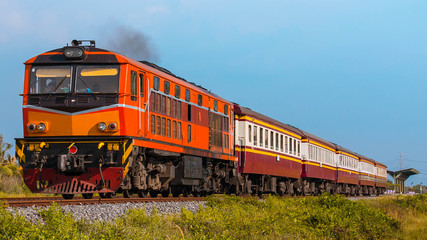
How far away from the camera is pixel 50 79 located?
51.1 feet

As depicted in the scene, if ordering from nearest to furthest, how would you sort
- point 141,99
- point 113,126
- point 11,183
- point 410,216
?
point 113,126 < point 141,99 < point 410,216 < point 11,183

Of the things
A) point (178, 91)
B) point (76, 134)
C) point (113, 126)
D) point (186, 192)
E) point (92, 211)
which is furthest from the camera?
point (186, 192)

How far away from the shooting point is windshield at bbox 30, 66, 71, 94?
15.5m

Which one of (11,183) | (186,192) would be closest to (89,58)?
(186,192)

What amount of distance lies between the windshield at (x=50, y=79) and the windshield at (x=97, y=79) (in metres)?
0.33

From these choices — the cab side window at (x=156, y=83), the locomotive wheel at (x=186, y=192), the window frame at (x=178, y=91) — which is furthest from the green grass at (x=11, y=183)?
the cab side window at (x=156, y=83)

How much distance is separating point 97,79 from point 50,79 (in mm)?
1318

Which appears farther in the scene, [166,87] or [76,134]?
[166,87]

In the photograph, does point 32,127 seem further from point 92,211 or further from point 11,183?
point 11,183

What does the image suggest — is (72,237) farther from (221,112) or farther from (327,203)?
(221,112)

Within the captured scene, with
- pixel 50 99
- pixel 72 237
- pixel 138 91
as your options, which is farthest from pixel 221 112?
pixel 72 237

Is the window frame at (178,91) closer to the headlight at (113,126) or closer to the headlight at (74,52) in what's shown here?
the headlight at (113,126)

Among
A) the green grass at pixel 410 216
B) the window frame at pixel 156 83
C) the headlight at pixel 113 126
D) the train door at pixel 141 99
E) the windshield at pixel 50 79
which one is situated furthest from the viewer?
the green grass at pixel 410 216

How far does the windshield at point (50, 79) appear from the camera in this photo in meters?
15.5
